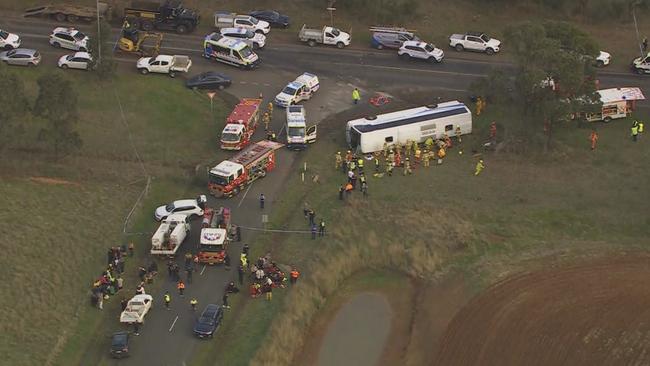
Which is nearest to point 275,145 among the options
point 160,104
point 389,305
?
point 160,104

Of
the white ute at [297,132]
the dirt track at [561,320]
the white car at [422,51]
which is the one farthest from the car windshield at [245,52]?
the dirt track at [561,320]

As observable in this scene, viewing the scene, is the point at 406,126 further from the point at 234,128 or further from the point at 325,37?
the point at 325,37

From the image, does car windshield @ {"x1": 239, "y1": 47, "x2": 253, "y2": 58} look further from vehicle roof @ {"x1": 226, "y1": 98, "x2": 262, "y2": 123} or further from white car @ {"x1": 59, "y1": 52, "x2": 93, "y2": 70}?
white car @ {"x1": 59, "y1": 52, "x2": 93, "y2": 70}

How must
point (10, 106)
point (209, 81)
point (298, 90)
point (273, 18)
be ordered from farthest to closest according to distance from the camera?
point (273, 18) < point (209, 81) < point (298, 90) < point (10, 106)

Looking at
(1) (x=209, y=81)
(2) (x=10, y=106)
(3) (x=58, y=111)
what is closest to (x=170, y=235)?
(3) (x=58, y=111)

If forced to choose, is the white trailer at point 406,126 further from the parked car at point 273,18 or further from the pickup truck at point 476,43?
the parked car at point 273,18

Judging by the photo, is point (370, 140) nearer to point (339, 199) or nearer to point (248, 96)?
point (339, 199)

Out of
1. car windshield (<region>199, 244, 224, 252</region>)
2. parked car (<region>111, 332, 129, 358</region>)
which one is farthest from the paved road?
parked car (<region>111, 332, 129, 358</region>)

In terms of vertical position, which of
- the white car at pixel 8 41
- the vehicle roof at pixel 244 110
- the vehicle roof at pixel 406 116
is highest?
the vehicle roof at pixel 406 116
